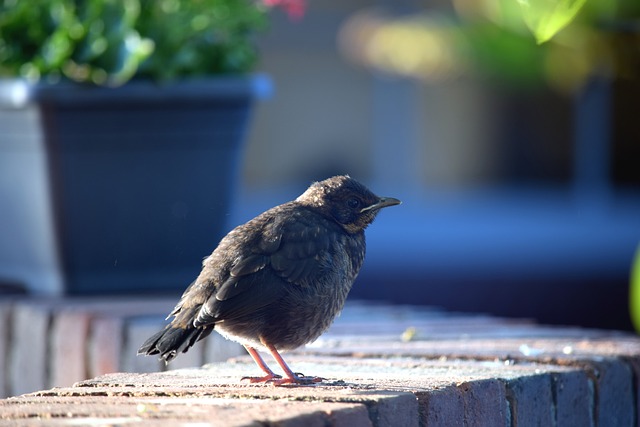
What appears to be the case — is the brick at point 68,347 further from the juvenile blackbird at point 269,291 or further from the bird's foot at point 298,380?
the bird's foot at point 298,380

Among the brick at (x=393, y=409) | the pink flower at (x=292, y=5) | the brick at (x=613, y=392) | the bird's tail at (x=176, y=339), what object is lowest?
the brick at (x=613, y=392)

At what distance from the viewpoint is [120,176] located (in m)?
4.04

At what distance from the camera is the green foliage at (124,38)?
4035 millimetres

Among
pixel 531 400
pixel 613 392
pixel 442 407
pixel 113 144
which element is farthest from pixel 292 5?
pixel 442 407

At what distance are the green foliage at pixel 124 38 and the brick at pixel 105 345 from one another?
92 centimetres

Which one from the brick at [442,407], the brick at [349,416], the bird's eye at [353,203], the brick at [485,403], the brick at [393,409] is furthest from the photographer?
the bird's eye at [353,203]

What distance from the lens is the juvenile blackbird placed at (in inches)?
105

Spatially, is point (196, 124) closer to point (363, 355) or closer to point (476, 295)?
point (363, 355)

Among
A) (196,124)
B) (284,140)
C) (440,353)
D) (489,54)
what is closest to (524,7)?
(440,353)

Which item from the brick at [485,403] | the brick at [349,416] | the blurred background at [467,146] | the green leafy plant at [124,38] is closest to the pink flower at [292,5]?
the green leafy plant at [124,38]

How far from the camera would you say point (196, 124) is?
4.10 meters

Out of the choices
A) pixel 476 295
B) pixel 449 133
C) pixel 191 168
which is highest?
pixel 449 133

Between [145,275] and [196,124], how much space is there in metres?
0.56

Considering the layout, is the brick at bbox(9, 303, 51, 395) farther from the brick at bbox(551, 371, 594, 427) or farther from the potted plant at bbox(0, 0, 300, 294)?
the brick at bbox(551, 371, 594, 427)
